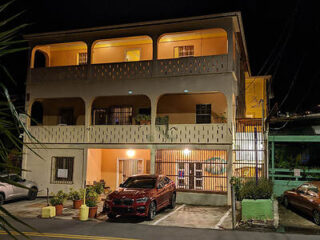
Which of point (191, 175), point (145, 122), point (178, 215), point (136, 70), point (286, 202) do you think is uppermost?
point (136, 70)

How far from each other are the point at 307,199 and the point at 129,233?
23.1 ft

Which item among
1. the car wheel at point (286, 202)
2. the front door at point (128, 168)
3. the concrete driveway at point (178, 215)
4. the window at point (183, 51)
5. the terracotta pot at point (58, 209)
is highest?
the window at point (183, 51)

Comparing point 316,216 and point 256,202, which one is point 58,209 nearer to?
point 256,202

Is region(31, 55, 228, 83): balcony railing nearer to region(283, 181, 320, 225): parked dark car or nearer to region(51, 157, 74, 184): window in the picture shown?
region(51, 157, 74, 184): window

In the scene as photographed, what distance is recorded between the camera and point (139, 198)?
12906 mm

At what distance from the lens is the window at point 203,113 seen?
67.2ft

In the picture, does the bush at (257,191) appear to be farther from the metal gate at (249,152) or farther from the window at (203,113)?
the window at (203,113)

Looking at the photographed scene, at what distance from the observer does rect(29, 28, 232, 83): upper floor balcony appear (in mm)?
18328

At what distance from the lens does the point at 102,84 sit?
19.9m

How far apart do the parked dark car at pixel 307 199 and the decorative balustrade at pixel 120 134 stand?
789 cm

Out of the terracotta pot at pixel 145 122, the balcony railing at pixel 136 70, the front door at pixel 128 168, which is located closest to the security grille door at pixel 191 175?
the terracotta pot at pixel 145 122

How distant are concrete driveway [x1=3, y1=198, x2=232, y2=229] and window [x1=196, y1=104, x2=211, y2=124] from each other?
5759mm

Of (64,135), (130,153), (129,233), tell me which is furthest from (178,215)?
(64,135)

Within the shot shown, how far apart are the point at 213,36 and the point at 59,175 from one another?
12.3 metres
